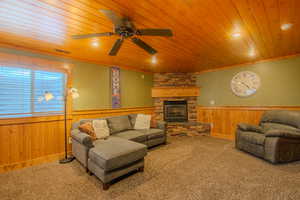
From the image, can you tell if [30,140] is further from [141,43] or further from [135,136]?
[141,43]

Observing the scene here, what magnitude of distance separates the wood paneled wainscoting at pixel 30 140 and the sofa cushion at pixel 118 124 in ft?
3.05

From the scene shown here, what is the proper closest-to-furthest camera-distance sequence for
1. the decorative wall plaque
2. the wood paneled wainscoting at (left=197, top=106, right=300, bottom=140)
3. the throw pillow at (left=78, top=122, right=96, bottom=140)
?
the throw pillow at (left=78, top=122, right=96, bottom=140), the wood paneled wainscoting at (left=197, top=106, right=300, bottom=140), the decorative wall plaque

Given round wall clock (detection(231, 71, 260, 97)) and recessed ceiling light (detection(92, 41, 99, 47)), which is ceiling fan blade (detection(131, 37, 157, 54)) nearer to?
recessed ceiling light (detection(92, 41, 99, 47))

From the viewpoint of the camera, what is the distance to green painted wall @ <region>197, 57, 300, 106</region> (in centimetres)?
377

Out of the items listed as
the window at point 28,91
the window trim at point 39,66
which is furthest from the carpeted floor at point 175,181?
the window at point 28,91

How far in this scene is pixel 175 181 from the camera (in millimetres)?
2281

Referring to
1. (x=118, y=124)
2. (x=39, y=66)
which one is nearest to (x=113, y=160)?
(x=118, y=124)

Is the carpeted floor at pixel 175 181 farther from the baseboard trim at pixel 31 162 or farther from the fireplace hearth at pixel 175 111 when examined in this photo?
the fireplace hearth at pixel 175 111

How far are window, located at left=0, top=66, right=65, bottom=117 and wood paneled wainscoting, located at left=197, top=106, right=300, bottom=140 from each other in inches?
184

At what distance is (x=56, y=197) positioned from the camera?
195 centimetres

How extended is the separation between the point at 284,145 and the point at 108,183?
3.36 metres

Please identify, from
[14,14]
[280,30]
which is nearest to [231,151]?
[280,30]

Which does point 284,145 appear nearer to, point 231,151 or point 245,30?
point 231,151

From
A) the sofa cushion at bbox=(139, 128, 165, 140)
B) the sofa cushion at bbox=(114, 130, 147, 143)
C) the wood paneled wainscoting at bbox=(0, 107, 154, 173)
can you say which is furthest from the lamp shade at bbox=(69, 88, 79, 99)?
the sofa cushion at bbox=(139, 128, 165, 140)
